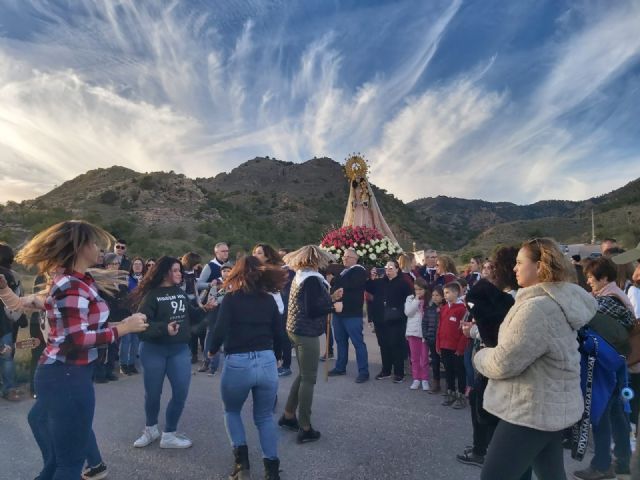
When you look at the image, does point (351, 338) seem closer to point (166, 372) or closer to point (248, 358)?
point (166, 372)

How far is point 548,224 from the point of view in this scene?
59438 millimetres

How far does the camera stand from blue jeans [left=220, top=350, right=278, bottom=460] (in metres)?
3.59

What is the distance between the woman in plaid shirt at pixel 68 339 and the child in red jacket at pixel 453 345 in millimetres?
4150

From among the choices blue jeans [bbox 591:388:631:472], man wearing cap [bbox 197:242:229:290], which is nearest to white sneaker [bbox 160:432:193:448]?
man wearing cap [bbox 197:242:229:290]

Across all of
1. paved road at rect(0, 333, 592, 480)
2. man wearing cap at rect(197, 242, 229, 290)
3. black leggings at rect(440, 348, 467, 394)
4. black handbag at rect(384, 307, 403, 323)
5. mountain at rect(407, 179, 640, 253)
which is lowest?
paved road at rect(0, 333, 592, 480)

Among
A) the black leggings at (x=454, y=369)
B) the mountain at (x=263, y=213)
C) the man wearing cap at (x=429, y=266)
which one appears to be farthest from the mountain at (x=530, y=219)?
the black leggings at (x=454, y=369)

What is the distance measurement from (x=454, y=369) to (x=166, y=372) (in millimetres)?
3641

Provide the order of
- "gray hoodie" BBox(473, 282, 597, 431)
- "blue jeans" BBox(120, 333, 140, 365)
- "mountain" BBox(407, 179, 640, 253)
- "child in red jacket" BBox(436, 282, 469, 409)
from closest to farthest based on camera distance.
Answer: "gray hoodie" BBox(473, 282, 597, 431) < "child in red jacket" BBox(436, 282, 469, 409) < "blue jeans" BBox(120, 333, 140, 365) < "mountain" BBox(407, 179, 640, 253)

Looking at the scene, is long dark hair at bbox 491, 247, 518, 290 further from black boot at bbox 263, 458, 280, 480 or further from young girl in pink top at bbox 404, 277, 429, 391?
young girl in pink top at bbox 404, 277, 429, 391

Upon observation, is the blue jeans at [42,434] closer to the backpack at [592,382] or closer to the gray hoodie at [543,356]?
the gray hoodie at [543,356]

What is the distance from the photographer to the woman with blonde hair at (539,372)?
2.39 m

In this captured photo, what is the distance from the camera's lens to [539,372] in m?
2.45

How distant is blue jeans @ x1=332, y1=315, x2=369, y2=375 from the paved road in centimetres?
55

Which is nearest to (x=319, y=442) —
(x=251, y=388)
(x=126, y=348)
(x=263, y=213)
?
(x=251, y=388)
